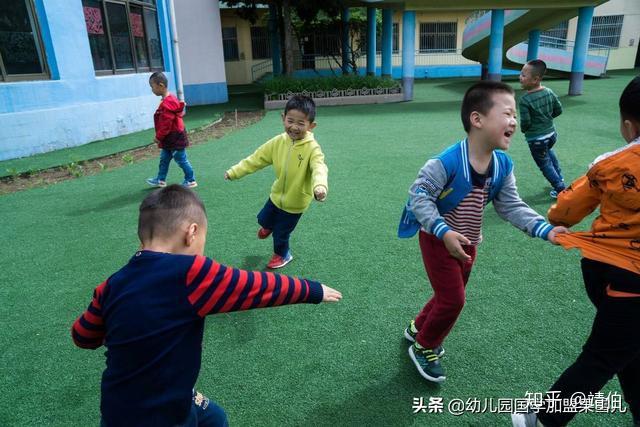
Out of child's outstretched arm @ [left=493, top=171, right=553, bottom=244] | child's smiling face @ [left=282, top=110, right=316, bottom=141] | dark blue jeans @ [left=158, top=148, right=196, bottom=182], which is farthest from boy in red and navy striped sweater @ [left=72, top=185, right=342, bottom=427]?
dark blue jeans @ [left=158, top=148, right=196, bottom=182]

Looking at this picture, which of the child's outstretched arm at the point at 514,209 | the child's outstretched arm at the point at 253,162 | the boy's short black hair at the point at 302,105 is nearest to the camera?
the child's outstretched arm at the point at 514,209

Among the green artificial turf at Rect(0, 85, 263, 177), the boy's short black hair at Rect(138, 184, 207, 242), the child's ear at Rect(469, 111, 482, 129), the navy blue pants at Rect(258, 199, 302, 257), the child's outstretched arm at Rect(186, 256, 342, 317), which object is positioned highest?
the child's ear at Rect(469, 111, 482, 129)

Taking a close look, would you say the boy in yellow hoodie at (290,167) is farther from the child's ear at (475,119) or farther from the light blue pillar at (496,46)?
the light blue pillar at (496,46)

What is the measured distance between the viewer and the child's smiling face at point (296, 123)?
10.4 feet

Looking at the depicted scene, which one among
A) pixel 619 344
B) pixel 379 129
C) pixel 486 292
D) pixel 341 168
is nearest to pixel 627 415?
pixel 619 344

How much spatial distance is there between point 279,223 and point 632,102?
99.8 inches

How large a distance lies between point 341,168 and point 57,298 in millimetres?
4420

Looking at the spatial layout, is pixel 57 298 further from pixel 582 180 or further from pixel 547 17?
pixel 547 17

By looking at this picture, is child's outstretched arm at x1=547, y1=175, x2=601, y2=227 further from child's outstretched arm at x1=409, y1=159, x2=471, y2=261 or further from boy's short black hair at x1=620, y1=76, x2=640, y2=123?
child's outstretched arm at x1=409, y1=159, x2=471, y2=261

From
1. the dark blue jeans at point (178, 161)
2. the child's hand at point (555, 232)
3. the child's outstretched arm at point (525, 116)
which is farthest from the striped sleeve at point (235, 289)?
the dark blue jeans at point (178, 161)

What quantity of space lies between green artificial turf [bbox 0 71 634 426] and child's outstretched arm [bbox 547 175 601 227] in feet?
3.23

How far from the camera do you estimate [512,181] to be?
221cm

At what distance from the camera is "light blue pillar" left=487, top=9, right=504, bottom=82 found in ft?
46.9

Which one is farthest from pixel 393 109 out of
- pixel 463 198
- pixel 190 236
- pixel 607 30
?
pixel 607 30
